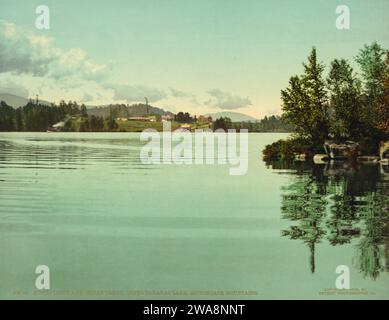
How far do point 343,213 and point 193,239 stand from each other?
25.5ft

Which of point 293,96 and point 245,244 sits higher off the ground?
point 293,96

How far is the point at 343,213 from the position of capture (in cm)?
2402

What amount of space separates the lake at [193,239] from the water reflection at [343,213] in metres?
0.05

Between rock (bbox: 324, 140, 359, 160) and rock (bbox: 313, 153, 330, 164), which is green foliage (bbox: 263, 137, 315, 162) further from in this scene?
rock (bbox: 324, 140, 359, 160)

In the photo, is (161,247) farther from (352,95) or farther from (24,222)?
(352,95)

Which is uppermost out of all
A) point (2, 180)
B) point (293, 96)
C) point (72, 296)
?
point (293, 96)

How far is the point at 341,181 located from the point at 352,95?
2070 centimetres

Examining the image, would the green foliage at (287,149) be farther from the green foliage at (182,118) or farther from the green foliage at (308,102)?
the green foliage at (182,118)

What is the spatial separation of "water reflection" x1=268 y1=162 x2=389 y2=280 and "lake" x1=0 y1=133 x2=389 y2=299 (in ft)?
0.16

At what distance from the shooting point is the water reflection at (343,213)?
17.5 metres

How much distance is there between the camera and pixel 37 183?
34844mm

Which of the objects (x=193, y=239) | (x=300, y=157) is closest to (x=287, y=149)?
(x=300, y=157)

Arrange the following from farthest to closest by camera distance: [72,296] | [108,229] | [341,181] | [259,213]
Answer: [341,181]
[259,213]
[108,229]
[72,296]

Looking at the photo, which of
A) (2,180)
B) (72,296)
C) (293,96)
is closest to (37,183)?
(2,180)
